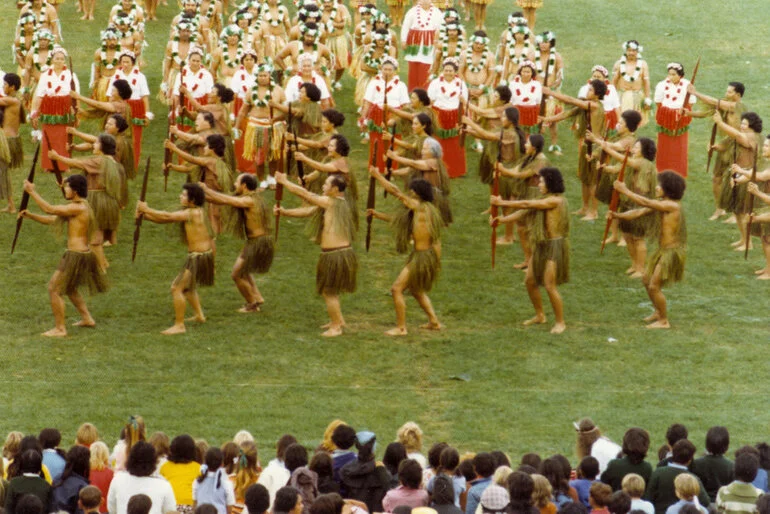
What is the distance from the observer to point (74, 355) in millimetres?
13781

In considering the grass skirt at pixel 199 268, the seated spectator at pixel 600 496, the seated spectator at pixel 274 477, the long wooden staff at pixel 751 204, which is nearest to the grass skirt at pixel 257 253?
the grass skirt at pixel 199 268

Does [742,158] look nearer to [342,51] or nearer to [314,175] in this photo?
[314,175]

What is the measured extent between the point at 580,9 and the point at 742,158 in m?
9.98

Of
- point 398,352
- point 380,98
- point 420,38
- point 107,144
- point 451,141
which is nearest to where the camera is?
point 398,352

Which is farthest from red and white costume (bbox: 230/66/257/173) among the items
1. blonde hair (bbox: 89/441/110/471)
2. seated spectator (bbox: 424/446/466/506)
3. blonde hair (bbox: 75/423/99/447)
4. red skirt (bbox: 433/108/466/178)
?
seated spectator (bbox: 424/446/466/506)

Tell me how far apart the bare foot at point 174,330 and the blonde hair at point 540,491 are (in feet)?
19.5

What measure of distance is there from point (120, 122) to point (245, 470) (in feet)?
22.9

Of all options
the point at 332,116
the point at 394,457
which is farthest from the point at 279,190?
the point at 394,457

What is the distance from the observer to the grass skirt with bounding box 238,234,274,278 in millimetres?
14707

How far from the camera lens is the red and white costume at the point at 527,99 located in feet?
59.2

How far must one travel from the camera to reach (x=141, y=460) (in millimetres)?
9234

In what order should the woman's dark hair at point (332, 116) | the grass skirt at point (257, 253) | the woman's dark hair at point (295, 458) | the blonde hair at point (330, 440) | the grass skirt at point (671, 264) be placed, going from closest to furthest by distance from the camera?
the woman's dark hair at point (295, 458), the blonde hair at point (330, 440), the grass skirt at point (671, 264), the grass skirt at point (257, 253), the woman's dark hair at point (332, 116)

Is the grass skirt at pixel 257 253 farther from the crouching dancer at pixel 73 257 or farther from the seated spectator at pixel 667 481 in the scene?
the seated spectator at pixel 667 481

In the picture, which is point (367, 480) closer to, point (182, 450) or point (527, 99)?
point (182, 450)
